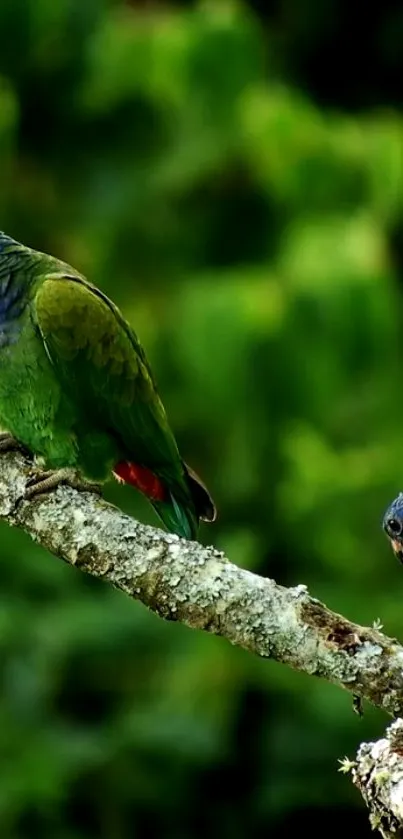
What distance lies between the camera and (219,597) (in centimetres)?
198

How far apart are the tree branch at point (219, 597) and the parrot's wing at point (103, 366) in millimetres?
449

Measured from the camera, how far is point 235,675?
4535 mm

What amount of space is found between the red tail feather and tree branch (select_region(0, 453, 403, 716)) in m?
0.48

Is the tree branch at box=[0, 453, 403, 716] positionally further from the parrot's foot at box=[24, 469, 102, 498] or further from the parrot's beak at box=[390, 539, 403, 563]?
the parrot's beak at box=[390, 539, 403, 563]

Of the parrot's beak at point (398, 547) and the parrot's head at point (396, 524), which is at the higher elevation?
the parrot's head at point (396, 524)

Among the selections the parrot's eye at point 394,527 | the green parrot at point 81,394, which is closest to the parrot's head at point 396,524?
the parrot's eye at point 394,527

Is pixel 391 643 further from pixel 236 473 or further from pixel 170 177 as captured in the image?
pixel 170 177

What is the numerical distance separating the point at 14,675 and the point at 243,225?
2239 mm

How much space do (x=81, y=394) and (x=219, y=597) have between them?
2.40 ft

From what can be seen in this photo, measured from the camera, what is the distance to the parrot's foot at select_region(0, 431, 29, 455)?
2.54 m

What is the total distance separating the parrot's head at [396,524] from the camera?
2480 mm

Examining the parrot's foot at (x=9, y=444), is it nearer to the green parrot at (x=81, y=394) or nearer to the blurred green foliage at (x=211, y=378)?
the green parrot at (x=81, y=394)

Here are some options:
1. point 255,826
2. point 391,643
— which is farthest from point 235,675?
point 391,643

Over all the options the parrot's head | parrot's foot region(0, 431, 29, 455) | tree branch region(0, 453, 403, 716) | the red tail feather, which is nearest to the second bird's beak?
the parrot's head
